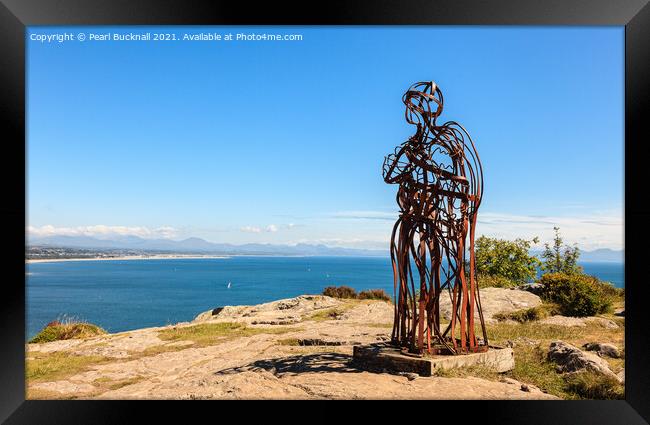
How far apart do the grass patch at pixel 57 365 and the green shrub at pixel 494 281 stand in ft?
38.9

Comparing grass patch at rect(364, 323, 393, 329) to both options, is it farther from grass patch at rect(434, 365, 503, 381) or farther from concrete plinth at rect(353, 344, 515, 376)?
grass patch at rect(434, 365, 503, 381)

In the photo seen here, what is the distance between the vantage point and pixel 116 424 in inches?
221

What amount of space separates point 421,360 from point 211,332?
19.8 feet

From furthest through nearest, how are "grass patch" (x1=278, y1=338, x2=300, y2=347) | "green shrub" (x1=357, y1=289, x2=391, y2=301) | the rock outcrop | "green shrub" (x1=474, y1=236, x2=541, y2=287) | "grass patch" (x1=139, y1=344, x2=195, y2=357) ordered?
1. "green shrub" (x1=474, y1=236, x2=541, y2=287)
2. "green shrub" (x1=357, y1=289, x2=391, y2=301)
3. "grass patch" (x1=278, y1=338, x2=300, y2=347)
4. "grass patch" (x1=139, y1=344, x2=195, y2=357)
5. the rock outcrop

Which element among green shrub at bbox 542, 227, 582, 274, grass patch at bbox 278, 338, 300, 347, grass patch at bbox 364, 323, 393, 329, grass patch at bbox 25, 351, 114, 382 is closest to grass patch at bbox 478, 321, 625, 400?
grass patch at bbox 364, 323, 393, 329

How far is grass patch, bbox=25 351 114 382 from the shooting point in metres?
7.39

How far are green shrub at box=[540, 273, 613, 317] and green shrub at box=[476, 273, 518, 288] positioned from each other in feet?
10.4

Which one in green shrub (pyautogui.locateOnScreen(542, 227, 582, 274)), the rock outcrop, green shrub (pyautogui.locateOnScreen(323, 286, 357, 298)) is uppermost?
green shrub (pyautogui.locateOnScreen(542, 227, 582, 274))

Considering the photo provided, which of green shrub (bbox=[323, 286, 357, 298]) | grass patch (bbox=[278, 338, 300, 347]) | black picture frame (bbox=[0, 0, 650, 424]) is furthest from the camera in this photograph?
green shrub (bbox=[323, 286, 357, 298])

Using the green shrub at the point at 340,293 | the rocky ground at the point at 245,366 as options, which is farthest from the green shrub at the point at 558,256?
the rocky ground at the point at 245,366
